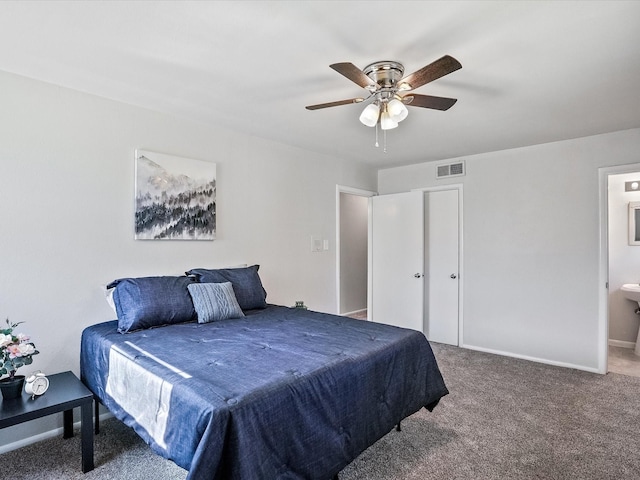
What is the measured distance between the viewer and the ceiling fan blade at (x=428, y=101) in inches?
86.4

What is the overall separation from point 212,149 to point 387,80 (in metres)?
1.82

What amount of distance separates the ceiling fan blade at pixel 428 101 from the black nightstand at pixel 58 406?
2.55 m

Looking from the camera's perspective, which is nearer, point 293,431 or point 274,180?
point 293,431

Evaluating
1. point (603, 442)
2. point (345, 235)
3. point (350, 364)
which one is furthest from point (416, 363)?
point (345, 235)


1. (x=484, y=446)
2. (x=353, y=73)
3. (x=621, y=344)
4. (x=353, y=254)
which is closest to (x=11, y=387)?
(x=353, y=73)

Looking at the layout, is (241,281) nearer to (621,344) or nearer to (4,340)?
(4,340)

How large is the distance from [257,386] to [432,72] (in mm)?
1713

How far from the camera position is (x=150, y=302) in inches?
99.1

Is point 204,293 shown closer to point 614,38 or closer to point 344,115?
point 344,115

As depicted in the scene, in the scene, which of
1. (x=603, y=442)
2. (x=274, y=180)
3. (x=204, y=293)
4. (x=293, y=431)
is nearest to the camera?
(x=293, y=431)

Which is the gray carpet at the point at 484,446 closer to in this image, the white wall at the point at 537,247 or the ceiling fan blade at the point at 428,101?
the white wall at the point at 537,247

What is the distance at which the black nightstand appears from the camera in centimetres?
187

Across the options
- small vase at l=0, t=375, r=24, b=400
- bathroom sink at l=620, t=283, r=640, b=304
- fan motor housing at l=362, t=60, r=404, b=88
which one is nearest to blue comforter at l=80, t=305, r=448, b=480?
small vase at l=0, t=375, r=24, b=400

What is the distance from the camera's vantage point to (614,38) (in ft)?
6.27
